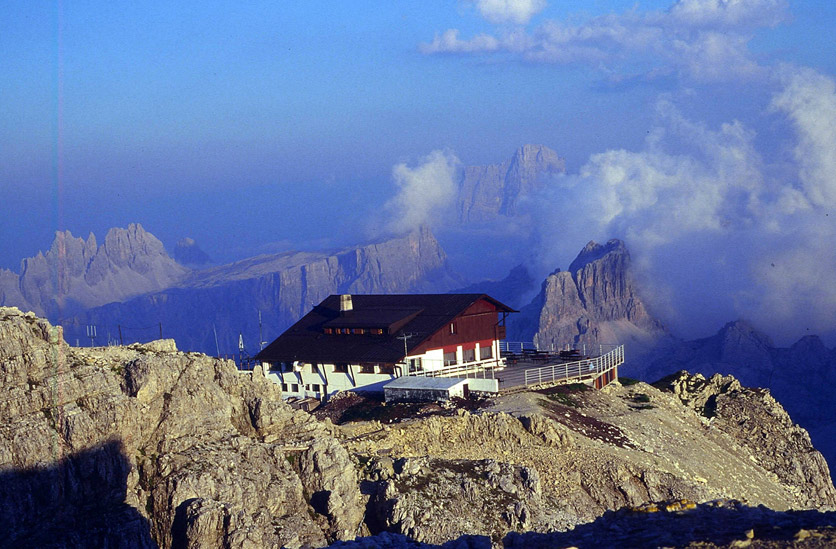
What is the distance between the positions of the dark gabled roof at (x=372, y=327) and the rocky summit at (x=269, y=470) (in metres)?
13.0

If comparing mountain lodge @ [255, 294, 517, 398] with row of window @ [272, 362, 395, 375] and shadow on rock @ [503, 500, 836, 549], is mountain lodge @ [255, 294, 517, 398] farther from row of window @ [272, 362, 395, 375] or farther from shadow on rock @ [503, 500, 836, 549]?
shadow on rock @ [503, 500, 836, 549]

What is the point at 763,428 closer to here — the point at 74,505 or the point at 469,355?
the point at 469,355

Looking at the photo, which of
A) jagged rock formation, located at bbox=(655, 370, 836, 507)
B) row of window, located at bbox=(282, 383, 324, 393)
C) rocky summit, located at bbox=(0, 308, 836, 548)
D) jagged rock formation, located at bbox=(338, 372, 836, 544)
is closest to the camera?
rocky summit, located at bbox=(0, 308, 836, 548)

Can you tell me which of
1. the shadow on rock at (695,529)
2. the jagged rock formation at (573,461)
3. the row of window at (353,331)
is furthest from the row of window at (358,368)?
the shadow on rock at (695,529)

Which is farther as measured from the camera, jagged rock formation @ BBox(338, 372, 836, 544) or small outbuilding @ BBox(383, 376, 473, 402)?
small outbuilding @ BBox(383, 376, 473, 402)

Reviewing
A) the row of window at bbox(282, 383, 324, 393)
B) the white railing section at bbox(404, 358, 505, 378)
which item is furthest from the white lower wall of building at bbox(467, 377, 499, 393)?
the row of window at bbox(282, 383, 324, 393)

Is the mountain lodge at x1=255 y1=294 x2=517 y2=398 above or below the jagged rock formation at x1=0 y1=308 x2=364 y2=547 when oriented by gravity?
above

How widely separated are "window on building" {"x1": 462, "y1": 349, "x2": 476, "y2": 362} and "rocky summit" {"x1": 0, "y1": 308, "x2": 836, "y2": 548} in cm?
1529

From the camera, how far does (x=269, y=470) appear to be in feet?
111

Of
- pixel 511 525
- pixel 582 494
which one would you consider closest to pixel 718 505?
pixel 511 525

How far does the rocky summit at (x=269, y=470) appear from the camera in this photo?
93.0 feet

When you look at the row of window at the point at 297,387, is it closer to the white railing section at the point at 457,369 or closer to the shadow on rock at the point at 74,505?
the white railing section at the point at 457,369

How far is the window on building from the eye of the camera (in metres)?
65.1

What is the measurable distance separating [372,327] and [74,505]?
119 feet
